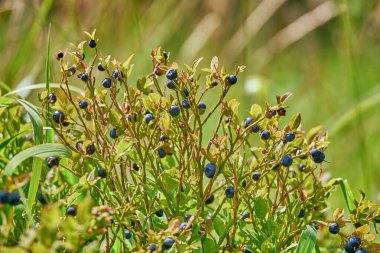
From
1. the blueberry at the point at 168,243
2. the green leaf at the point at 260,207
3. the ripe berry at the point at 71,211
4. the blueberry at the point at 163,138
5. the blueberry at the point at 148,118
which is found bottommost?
the blueberry at the point at 168,243

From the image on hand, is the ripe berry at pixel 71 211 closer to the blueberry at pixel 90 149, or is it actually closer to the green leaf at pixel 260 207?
the blueberry at pixel 90 149

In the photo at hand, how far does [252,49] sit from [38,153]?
8.88ft

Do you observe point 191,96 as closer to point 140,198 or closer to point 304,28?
point 140,198

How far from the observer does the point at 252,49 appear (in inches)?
144

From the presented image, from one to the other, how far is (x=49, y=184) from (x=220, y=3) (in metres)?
3.05

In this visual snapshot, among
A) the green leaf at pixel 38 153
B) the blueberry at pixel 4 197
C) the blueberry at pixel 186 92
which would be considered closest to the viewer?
the blueberry at pixel 4 197

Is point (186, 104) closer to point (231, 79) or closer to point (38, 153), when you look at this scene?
point (231, 79)

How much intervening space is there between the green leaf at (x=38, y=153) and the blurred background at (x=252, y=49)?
51 cm

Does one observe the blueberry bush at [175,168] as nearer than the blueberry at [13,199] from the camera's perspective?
No

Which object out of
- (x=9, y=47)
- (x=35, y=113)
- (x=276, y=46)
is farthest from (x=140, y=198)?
(x=276, y=46)

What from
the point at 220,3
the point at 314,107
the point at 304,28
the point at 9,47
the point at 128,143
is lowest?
the point at 128,143

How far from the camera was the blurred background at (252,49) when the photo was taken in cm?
206

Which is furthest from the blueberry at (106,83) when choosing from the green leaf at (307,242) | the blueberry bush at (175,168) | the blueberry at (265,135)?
the green leaf at (307,242)

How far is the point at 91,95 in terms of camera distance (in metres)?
1.14
